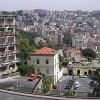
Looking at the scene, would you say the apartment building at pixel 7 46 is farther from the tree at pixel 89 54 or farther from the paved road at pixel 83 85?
the tree at pixel 89 54

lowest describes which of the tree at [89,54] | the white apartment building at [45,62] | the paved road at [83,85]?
the tree at [89,54]

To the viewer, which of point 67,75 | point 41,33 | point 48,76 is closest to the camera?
point 48,76

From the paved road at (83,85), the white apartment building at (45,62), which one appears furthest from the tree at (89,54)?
the white apartment building at (45,62)

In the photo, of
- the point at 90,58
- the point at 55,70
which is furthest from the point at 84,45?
the point at 55,70

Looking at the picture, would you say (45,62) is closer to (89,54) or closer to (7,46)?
(7,46)

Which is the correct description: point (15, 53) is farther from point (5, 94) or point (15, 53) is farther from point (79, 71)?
point (5, 94)

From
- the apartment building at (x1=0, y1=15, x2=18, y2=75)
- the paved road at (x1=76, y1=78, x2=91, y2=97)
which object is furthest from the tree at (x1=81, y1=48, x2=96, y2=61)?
the apartment building at (x1=0, y1=15, x2=18, y2=75)

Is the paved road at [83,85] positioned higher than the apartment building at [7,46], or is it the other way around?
the apartment building at [7,46]

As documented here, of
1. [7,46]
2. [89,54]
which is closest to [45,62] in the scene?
[7,46]
